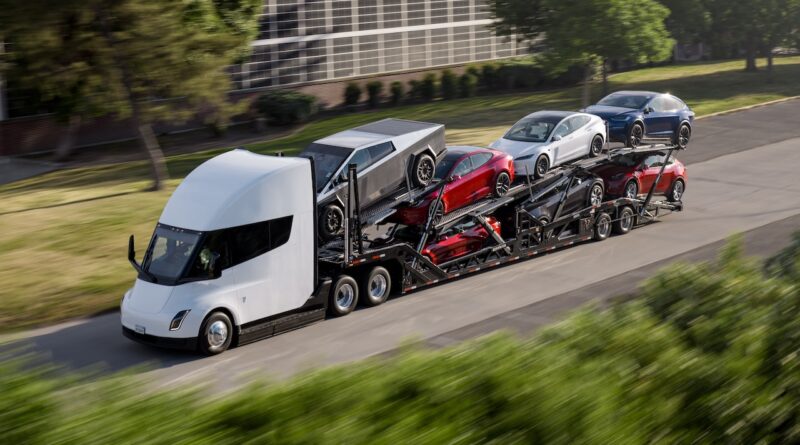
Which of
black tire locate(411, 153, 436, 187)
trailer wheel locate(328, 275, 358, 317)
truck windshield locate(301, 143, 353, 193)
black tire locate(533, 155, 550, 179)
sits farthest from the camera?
black tire locate(533, 155, 550, 179)

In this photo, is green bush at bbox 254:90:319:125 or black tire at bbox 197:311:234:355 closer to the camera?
black tire at bbox 197:311:234:355

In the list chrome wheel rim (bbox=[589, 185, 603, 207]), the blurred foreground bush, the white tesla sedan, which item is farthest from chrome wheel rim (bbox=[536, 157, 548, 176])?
the blurred foreground bush

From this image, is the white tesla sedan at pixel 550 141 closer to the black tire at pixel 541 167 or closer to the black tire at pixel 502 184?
the black tire at pixel 541 167

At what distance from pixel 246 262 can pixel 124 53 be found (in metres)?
10.9

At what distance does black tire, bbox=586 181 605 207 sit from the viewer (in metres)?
20.5

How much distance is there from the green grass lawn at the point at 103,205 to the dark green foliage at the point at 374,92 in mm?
834

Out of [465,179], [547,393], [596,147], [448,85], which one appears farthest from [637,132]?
[547,393]

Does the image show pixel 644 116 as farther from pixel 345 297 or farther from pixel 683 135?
pixel 345 297

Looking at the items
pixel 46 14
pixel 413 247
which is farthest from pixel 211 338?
pixel 46 14

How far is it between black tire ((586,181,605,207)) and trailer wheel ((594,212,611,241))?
0.96ft

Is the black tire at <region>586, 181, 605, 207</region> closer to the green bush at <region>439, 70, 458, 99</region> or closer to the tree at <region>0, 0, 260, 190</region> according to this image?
the tree at <region>0, 0, 260, 190</region>

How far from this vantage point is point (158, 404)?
486 cm

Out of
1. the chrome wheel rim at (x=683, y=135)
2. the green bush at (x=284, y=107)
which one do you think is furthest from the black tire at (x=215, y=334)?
the green bush at (x=284, y=107)

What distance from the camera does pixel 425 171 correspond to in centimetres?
1734
